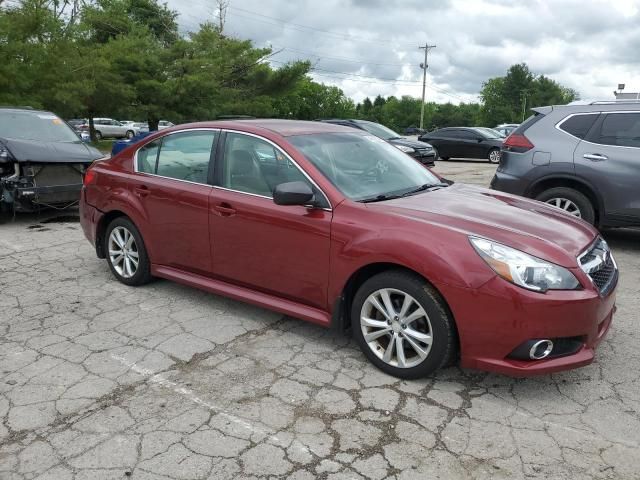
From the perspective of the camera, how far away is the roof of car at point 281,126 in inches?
166

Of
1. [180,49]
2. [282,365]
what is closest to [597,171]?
[282,365]

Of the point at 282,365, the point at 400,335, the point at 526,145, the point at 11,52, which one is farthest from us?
the point at 11,52

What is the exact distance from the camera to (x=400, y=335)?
338 cm

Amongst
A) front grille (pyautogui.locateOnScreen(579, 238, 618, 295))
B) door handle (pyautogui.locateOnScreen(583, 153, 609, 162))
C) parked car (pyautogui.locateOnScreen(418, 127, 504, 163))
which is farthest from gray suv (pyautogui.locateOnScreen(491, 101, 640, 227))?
parked car (pyautogui.locateOnScreen(418, 127, 504, 163))

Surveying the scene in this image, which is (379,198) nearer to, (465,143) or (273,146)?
(273,146)

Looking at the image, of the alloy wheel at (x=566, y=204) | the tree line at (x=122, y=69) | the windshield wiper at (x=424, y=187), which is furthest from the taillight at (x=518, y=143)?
the tree line at (x=122, y=69)

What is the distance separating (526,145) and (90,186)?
492 centimetres

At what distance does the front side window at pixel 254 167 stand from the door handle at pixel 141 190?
87cm

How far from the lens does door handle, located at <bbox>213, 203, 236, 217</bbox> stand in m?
4.10

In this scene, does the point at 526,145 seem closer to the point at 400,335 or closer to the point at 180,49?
the point at 400,335

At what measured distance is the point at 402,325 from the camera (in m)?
3.35

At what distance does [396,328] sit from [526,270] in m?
0.82

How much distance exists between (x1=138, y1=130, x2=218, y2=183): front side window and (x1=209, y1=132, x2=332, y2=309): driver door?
192 millimetres

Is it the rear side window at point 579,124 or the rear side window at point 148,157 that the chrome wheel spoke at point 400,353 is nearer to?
the rear side window at point 148,157
